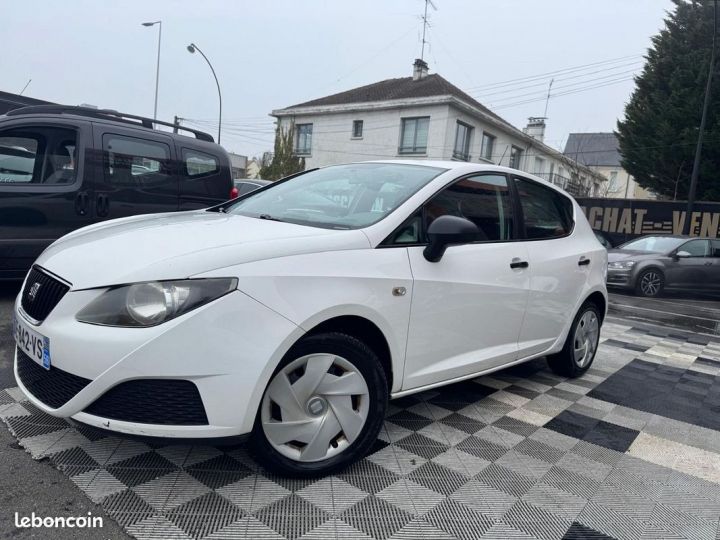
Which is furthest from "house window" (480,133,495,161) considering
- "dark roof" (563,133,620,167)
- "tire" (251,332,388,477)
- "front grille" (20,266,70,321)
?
"dark roof" (563,133,620,167)

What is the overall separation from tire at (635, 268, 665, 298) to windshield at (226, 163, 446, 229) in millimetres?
9789

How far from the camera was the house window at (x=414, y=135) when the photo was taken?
27.0m

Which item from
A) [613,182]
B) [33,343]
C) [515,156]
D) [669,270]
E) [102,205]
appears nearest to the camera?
[33,343]

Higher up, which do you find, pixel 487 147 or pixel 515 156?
pixel 515 156

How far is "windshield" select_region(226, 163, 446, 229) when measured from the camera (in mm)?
2842

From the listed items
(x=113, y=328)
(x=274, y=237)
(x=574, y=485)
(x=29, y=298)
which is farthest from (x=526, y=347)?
(x=29, y=298)

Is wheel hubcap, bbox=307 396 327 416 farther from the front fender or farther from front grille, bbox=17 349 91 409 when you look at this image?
front grille, bbox=17 349 91 409

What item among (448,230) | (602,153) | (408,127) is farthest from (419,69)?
(602,153)

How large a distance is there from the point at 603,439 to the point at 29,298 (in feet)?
10.5

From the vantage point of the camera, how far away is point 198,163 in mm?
6301

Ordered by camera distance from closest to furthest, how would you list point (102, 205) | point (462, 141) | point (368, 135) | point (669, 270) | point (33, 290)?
point (33, 290) → point (102, 205) → point (669, 270) → point (462, 141) → point (368, 135)

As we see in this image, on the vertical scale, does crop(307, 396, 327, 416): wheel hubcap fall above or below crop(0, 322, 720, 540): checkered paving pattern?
above

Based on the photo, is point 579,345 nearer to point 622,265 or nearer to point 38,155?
point 38,155

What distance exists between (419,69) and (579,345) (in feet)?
96.2
